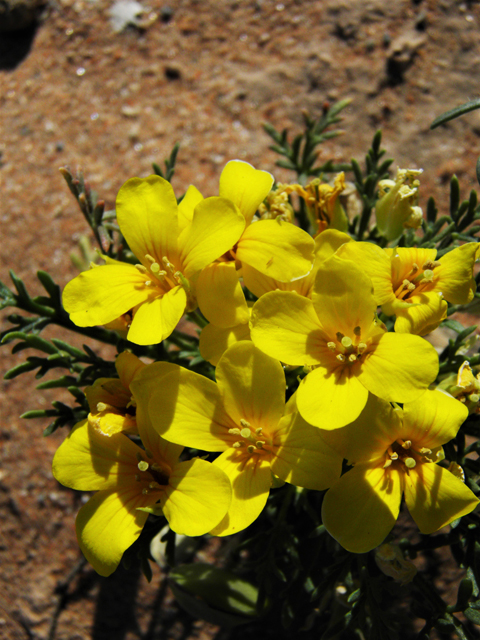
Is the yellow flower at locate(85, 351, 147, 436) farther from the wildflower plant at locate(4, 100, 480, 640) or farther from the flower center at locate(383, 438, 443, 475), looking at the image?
the flower center at locate(383, 438, 443, 475)

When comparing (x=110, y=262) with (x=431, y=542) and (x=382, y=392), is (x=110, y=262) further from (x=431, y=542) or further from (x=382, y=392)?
(x=431, y=542)

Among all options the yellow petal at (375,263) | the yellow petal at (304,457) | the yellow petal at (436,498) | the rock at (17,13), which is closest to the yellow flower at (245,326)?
the yellow petal at (375,263)

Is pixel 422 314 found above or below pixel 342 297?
below

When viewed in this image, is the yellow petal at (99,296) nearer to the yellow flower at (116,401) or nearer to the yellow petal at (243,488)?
the yellow flower at (116,401)

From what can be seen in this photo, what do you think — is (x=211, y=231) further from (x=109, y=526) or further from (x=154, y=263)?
(x=109, y=526)

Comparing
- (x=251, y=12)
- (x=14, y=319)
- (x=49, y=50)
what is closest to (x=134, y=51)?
(x=49, y=50)

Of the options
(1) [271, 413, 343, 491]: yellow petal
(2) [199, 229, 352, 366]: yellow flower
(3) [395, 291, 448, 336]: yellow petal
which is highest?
(2) [199, 229, 352, 366]: yellow flower

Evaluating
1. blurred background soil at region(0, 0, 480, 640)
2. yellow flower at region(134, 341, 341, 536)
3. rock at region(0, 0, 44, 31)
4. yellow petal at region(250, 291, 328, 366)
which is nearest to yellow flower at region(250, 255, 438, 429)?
yellow petal at region(250, 291, 328, 366)

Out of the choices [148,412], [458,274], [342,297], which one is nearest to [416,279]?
[458,274]
